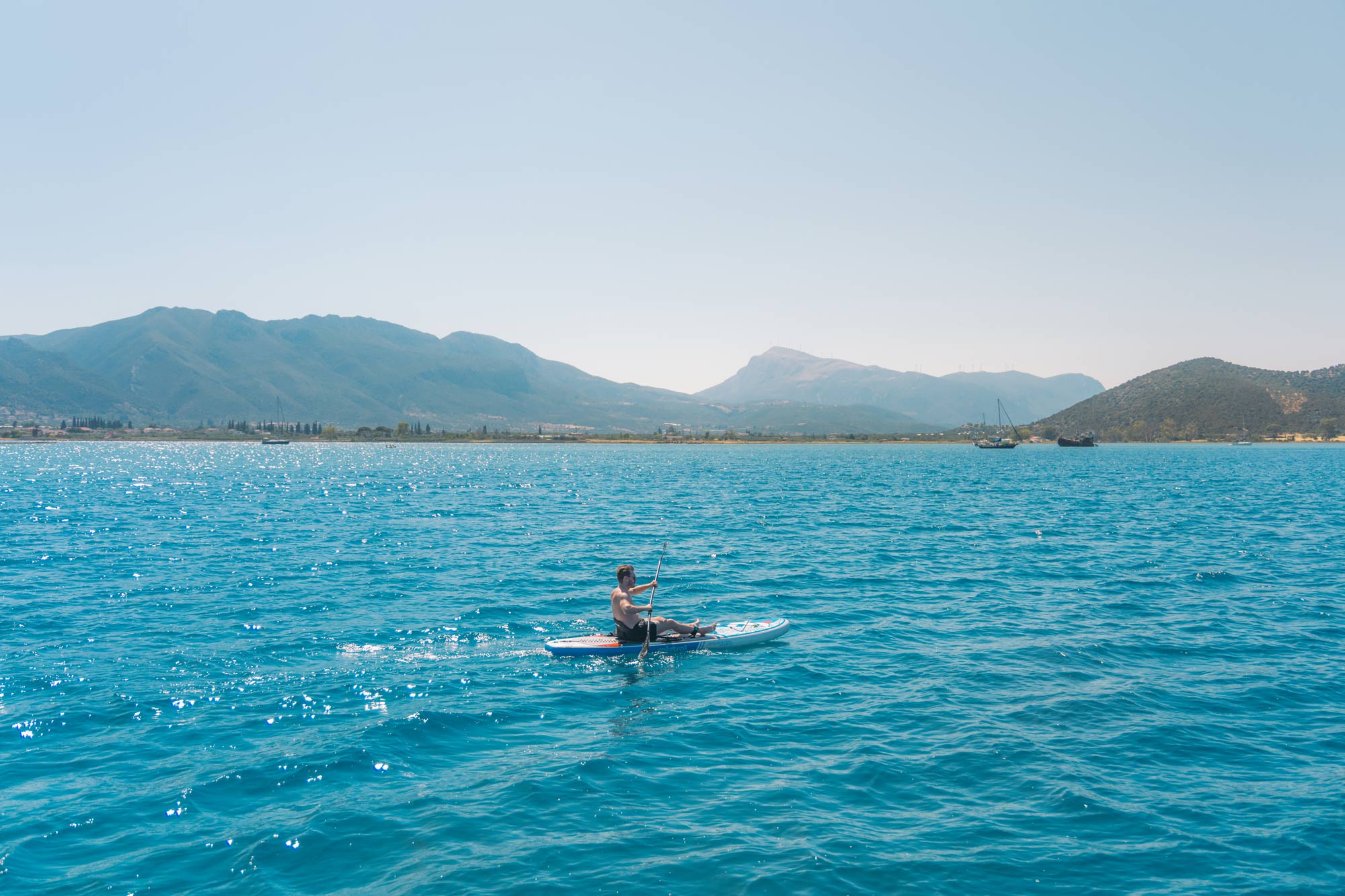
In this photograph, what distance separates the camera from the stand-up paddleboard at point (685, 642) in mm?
21312

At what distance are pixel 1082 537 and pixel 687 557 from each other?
2432cm

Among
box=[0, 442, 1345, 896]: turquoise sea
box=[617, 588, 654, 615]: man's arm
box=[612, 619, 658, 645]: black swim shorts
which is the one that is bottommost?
box=[0, 442, 1345, 896]: turquoise sea

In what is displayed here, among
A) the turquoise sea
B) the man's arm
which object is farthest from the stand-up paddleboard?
the man's arm

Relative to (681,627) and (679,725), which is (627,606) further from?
(679,725)

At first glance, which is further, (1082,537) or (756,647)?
(1082,537)

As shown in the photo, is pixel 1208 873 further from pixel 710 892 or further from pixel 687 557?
pixel 687 557

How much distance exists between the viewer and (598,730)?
1585 centimetres

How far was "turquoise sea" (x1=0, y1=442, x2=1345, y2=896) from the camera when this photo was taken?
35.1 feet

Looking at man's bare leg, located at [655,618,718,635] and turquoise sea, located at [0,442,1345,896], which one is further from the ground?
man's bare leg, located at [655,618,718,635]

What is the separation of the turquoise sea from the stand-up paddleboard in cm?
42

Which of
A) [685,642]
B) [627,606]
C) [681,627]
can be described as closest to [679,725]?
[627,606]

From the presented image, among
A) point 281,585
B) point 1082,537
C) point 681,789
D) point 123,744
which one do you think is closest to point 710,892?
point 681,789

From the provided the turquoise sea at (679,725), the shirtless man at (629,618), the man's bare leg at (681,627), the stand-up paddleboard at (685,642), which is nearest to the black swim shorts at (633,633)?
the shirtless man at (629,618)

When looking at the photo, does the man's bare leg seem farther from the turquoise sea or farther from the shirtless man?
the turquoise sea
